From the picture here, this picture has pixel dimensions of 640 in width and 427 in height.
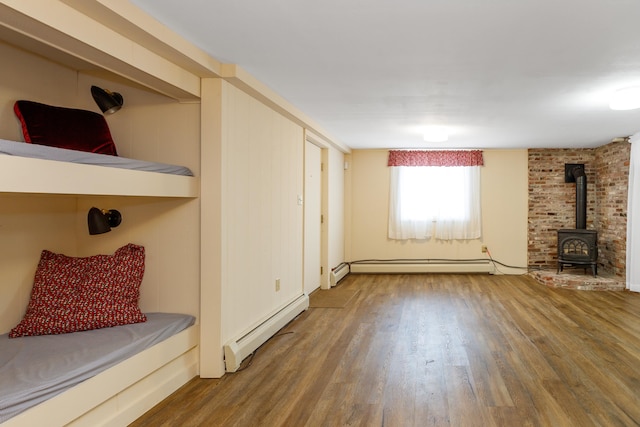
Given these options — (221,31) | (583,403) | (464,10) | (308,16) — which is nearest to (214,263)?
(221,31)

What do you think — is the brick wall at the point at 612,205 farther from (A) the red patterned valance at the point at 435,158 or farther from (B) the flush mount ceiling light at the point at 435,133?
(B) the flush mount ceiling light at the point at 435,133

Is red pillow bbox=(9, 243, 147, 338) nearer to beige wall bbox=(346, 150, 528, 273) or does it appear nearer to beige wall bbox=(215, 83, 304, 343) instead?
beige wall bbox=(215, 83, 304, 343)

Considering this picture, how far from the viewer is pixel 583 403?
2602mm

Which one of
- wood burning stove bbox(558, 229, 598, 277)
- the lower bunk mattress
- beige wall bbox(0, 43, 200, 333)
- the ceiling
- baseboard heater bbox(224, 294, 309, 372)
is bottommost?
baseboard heater bbox(224, 294, 309, 372)

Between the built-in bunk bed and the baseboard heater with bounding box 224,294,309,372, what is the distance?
0.80 ft

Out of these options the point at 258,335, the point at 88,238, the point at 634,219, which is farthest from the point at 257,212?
the point at 634,219

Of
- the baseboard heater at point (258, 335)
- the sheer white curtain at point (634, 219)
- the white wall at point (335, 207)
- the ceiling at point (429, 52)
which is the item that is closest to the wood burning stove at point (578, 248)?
the sheer white curtain at point (634, 219)

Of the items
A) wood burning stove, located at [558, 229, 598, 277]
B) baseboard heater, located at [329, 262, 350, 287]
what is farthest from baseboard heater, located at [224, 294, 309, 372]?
wood burning stove, located at [558, 229, 598, 277]

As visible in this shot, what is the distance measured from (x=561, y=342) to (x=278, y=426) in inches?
109

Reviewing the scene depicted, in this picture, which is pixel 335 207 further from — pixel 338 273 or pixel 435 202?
pixel 435 202

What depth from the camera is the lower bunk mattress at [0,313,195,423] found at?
178cm

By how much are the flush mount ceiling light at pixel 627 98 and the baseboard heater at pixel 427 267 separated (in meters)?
4.13

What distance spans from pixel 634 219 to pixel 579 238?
877 millimetres

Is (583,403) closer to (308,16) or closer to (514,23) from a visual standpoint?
(514,23)
